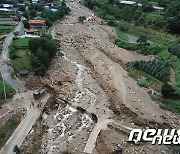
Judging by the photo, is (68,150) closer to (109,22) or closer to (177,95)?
(177,95)

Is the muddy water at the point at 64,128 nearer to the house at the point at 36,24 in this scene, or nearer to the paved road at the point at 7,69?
the paved road at the point at 7,69

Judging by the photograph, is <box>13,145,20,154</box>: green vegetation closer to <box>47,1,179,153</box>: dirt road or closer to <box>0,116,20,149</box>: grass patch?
<box>0,116,20,149</box>: grass patch

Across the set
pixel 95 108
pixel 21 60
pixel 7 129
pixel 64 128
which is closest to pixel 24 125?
pixel 7 129

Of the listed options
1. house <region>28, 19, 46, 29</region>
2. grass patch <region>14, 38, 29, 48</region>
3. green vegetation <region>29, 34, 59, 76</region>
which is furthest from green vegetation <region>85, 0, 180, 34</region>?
green vegetation <region>29, 34, 59, 76</region>

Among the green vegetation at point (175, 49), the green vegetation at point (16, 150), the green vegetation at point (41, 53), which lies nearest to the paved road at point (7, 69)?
the green vegetation at point (41, 53)

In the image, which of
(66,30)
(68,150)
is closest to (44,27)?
(66,30)

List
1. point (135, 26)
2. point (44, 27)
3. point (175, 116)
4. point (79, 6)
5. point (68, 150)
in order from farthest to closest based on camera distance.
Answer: point (79, 6), point (135, 26), point (44, 27), point (175, 116), point (68, 150)
